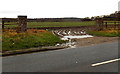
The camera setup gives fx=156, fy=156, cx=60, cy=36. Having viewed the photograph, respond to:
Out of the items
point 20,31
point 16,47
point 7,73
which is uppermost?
point 20,31

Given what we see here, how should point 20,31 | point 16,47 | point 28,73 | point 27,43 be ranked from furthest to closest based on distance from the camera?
point 20,31
point 27,43
point 16,47
point 28,73

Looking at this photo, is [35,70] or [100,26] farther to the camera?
[100,26]

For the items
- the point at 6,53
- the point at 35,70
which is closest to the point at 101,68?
the point at 35,70

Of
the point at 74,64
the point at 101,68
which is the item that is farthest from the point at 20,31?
the point at 101,68

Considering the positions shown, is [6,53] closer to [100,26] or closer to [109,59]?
[109,59]

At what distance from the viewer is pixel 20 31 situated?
15.3m

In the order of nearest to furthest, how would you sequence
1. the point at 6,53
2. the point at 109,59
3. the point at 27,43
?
the point at 109,59 → the point at 6,53 → the point at 27,43

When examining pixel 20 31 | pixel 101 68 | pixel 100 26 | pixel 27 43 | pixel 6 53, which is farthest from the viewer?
pixel 100 26

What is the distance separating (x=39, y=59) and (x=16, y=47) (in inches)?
126

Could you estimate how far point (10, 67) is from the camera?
6.56 m

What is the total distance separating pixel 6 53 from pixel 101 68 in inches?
210

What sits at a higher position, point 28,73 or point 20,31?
point 20,31

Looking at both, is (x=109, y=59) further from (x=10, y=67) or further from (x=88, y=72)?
(x=10, y=67)

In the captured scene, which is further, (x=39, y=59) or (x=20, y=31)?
(x=20, y=31)
